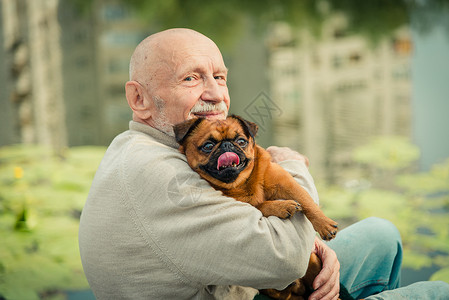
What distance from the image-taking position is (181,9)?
9812 mm

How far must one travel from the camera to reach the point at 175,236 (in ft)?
5.05

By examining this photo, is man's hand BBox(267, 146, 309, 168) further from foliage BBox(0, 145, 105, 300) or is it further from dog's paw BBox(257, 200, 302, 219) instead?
foliage BBox(0, 145, 105, 300)

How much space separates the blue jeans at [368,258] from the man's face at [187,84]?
0.90 meters

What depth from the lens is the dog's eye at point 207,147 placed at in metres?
1.70

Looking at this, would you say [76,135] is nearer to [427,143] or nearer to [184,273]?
[427,143]

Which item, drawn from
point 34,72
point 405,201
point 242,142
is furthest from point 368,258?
point 34,72

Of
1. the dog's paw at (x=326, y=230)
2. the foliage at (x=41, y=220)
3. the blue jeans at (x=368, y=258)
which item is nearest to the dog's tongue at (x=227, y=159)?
the dog's paw at (x=326, y=230)

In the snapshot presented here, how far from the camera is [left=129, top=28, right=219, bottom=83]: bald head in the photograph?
5.94 feet

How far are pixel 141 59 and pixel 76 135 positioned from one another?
529 centimetres

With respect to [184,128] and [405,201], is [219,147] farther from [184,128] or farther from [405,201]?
[405,201]

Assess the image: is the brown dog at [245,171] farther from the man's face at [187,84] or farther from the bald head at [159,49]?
the bald head at [159,49]

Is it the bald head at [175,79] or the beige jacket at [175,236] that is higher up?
the bald head at [175,79]

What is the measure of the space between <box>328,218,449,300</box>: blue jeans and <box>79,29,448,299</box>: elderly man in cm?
27

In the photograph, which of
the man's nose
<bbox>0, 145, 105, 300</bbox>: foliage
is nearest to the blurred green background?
<bbox>0, 145, 105, 300</bbox>: foliage
